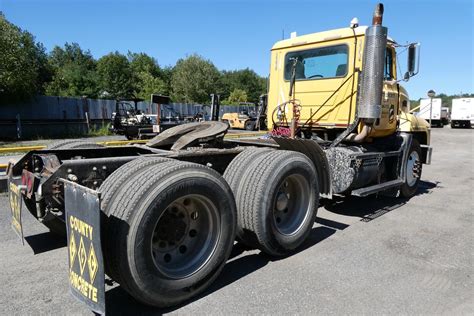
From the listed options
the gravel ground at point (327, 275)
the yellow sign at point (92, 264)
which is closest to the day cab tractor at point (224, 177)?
the yellow sign at point (92, 264)

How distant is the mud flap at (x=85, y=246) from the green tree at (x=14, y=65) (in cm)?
2260

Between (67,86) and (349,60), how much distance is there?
2284 inches

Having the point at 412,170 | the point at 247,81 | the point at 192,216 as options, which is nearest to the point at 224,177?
the point at 192,216

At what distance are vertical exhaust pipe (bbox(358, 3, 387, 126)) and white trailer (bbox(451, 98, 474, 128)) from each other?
42.6 m

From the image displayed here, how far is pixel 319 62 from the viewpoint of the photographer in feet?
21.2

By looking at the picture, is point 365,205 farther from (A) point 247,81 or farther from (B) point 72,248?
(A) point 247,81

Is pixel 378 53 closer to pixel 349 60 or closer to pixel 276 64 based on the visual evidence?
pixel 349 60

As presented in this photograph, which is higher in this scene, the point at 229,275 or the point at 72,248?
the point at 72,248

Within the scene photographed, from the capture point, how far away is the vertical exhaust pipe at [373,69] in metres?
5.62

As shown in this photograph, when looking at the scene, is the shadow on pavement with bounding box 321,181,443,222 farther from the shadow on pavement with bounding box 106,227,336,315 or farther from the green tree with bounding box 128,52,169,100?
the green tree with bounding box 128,52,169,100

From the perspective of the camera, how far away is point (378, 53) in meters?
5.62

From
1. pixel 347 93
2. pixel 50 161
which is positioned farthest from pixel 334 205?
pixel 50 161

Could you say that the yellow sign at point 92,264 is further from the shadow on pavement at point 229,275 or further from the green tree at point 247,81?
the green tree at point 247,81

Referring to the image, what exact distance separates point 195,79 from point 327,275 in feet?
178
